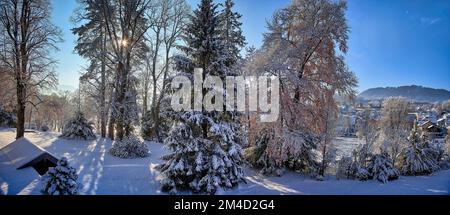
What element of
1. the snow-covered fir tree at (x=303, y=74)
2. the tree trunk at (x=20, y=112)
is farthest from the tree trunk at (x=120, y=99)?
the snow-covered fir tree at (x=303, y=74)

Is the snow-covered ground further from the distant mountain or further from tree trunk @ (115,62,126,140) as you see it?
tree trunk @ (115,62,126,140)

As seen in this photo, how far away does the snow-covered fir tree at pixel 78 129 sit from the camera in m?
12.6

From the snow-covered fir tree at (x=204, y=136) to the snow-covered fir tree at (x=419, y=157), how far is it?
6.91m

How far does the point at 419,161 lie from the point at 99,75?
613 inches

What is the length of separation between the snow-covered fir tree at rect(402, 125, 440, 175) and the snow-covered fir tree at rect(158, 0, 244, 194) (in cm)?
691

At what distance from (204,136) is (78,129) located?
8.41m

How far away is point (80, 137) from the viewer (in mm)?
12672

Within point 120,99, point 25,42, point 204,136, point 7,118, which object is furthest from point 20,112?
point 7,118

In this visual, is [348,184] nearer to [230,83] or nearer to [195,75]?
[230,83]

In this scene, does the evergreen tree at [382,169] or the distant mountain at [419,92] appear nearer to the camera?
the distant mountain at [419,92]

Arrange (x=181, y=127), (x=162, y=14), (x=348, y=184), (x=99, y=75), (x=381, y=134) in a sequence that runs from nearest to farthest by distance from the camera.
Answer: (x=181, y=127)
(x=348, y=184)
(x=381, y=134)
(x=162, y=14)
(x=99, y=75)

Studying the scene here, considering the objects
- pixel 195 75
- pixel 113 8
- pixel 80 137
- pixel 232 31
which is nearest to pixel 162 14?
pixel 113 8

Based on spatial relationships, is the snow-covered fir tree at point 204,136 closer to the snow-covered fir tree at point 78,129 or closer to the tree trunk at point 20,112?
the tree trunk at point 20,112

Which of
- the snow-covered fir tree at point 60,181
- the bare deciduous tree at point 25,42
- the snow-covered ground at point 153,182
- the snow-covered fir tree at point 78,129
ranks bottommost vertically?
the snow-covered ground at point 153,182
